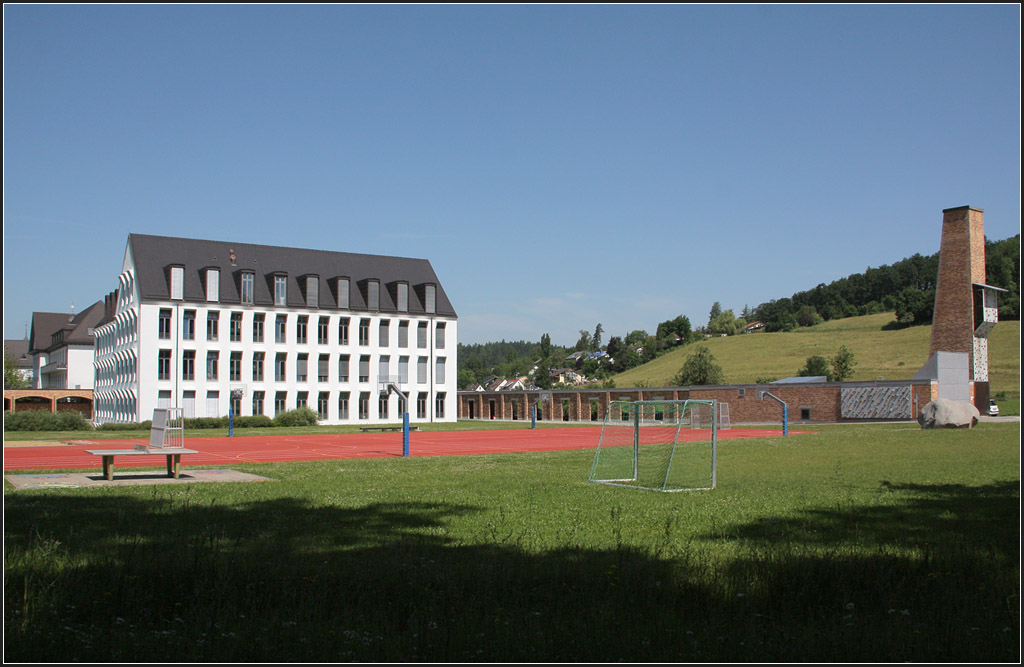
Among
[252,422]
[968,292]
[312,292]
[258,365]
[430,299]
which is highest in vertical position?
[312,292]

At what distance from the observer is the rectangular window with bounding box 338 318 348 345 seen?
6819 centimetres

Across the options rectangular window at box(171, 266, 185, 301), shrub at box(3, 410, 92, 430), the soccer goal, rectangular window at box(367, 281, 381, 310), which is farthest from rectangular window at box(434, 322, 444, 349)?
the soccer goal

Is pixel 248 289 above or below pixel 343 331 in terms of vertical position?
above

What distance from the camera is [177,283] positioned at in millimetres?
61062

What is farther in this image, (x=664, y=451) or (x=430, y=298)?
(x=430, y=298)

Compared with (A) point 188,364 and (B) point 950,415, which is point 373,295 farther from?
(B) point 950,415

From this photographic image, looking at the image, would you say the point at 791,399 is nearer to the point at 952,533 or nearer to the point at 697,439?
the point at 697,439

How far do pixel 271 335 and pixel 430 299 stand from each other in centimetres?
1397

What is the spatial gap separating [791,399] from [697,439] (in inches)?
1506

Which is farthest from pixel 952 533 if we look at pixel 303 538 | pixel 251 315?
pixel 251 315

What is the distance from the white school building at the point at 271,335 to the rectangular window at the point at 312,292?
8 centimetres

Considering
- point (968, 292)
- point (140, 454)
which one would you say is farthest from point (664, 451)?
point (968, 292)

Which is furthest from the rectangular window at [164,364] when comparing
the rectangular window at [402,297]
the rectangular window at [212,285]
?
the rectangular window at [402,297]

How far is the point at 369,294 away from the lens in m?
70.1
